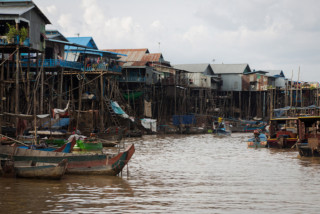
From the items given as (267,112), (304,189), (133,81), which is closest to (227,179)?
(304,189)

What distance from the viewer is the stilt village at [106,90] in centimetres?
3209

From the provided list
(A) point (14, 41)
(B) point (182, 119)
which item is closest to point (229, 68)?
(B) point (182, 119)

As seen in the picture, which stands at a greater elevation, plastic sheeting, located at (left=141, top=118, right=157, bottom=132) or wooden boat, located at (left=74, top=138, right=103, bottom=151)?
plastic sheeting, located at (left=141, top=118, right=157, bottom=132)

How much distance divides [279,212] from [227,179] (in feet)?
20.1

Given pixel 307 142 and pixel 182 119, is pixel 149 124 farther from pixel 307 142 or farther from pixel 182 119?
pixel 307 142

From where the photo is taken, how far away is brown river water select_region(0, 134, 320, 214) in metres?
13.9

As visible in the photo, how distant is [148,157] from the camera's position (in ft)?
92.7

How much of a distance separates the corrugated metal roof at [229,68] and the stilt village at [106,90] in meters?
0.15

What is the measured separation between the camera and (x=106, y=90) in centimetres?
4966

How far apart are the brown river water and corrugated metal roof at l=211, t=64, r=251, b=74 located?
53.8 m

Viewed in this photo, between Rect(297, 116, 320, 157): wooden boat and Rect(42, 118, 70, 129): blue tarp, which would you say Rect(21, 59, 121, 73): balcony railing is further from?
Rect(297, 116, 320, 157): wooden boat

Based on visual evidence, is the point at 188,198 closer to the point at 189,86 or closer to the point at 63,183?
the point at 63,183

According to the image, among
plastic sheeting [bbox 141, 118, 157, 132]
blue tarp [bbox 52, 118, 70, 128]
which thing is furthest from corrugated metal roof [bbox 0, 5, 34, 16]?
plastic sheeting [bbox 141, 118, 157, 132]

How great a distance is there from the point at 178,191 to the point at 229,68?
63977 mm
